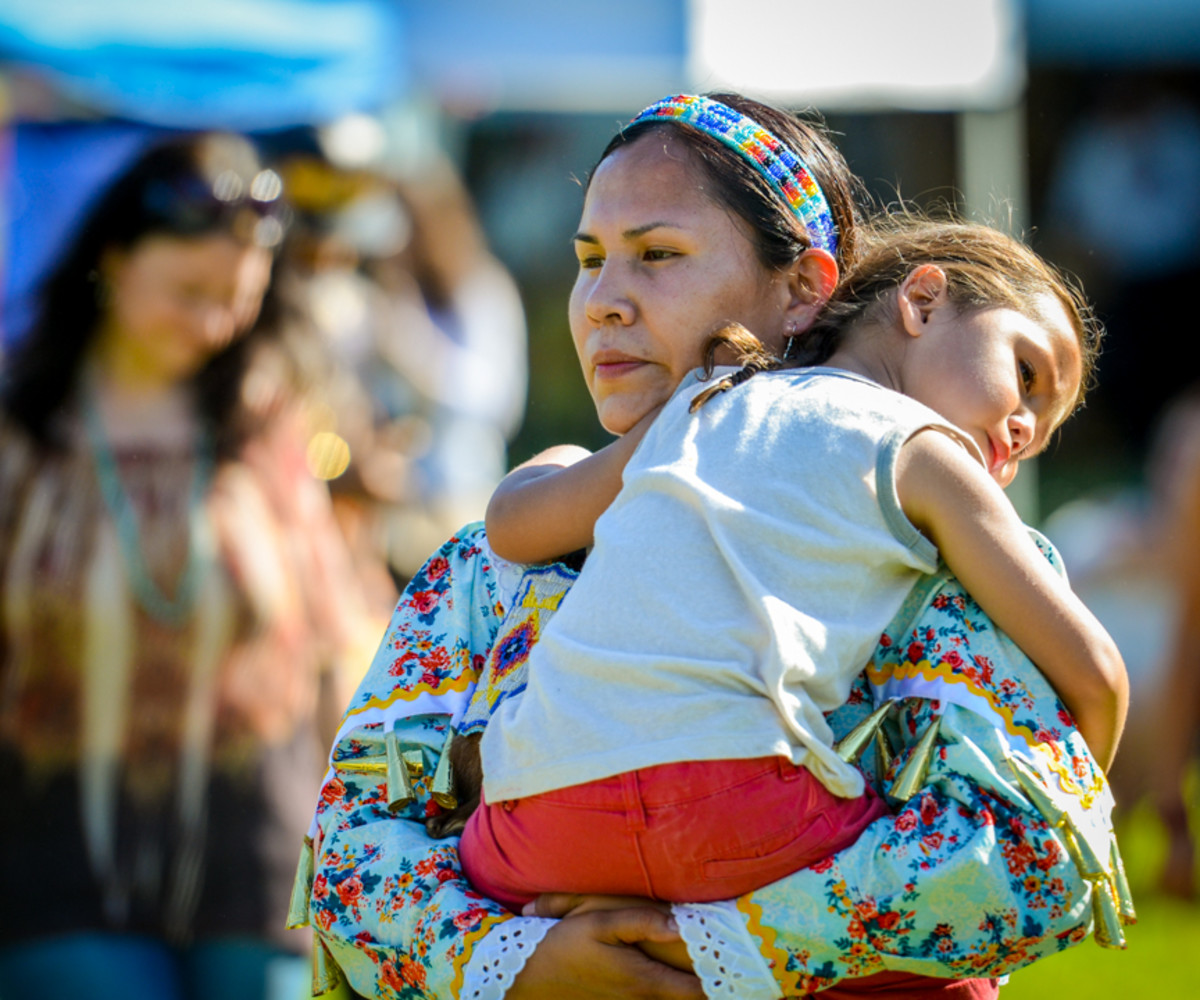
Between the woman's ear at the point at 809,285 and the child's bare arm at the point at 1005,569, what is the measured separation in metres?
0.34

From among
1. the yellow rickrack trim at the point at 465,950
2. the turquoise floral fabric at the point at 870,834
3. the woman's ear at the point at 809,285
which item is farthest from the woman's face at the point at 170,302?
the yellow rickrack trim at the point at 465,950

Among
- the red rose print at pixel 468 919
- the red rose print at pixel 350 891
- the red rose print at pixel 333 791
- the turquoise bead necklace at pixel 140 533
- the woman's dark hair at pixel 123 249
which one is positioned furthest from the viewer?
the woman's dark hair at pixel 123 249

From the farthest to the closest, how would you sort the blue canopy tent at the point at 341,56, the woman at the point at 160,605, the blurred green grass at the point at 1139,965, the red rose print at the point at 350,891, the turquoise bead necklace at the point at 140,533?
the blue canopy tent at the point at 341,56
the blurred green grass at the point at 1139,965
the turquoise bead necklace at the point at 140,533
the woman at the point at 160,605
the red rose print at the point at 350,891

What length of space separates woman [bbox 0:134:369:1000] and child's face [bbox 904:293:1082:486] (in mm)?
2378

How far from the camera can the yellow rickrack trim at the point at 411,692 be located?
1.64m

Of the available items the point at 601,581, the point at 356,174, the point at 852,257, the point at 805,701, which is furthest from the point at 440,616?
the point at 356,174

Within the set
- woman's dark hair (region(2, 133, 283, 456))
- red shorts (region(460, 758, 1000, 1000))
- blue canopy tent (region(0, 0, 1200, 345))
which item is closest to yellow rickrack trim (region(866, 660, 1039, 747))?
red shorts (region(460, 758, 1000, 1000))

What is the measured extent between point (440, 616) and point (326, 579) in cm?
219

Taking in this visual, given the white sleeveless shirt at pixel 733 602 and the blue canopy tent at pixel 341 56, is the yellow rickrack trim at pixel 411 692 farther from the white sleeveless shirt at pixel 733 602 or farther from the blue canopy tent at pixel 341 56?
the blue canopy tent at pixel 341 56

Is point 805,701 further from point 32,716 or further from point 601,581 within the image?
point 32,716

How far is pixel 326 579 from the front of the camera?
3834 mm

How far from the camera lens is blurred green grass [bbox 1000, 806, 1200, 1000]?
394cm

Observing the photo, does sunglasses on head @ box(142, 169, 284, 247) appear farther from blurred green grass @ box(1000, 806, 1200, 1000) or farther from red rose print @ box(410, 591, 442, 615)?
blurred green grass @ box(1000, 806, 1200, 1000)

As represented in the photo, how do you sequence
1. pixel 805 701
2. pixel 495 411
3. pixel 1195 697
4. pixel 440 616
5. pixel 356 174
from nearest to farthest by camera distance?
pixel 805 701, pixel 440 616, pixel 1195 697, pixel 356 174, pixel 495 411
